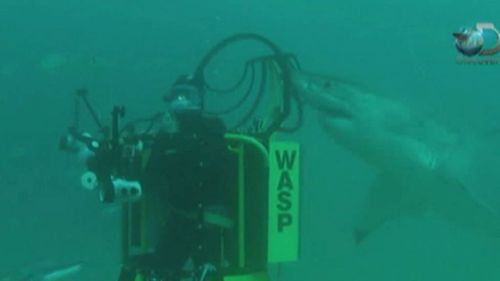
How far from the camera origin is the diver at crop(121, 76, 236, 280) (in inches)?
199

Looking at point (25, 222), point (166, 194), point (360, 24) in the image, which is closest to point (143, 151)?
point (166, 194)

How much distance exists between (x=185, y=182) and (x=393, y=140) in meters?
4.70

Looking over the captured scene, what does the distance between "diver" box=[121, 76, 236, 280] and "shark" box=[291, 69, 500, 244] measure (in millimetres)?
3017

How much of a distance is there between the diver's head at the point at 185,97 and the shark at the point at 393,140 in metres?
2.88

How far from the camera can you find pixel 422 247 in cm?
3706

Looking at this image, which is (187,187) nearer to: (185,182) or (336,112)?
(185,182)

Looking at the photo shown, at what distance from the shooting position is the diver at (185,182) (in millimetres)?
5047

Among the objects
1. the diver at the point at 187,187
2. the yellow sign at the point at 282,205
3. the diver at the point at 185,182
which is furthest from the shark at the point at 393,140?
the diver at the point at 185,182

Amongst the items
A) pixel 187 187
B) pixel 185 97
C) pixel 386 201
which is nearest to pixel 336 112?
pixel 386 201

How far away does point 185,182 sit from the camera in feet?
16.6

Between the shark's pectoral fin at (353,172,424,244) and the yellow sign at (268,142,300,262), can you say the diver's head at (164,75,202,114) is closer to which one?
the yellow sign at (268,142,300,262)

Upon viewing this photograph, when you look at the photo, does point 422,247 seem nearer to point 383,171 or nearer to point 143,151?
point 383,171

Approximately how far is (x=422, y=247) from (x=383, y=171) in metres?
28.3

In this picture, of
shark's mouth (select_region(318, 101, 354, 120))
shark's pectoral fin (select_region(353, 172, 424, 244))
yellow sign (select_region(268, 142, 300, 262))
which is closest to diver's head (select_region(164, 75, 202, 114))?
yellow sign (select_region(268, 142, 300, 262))
